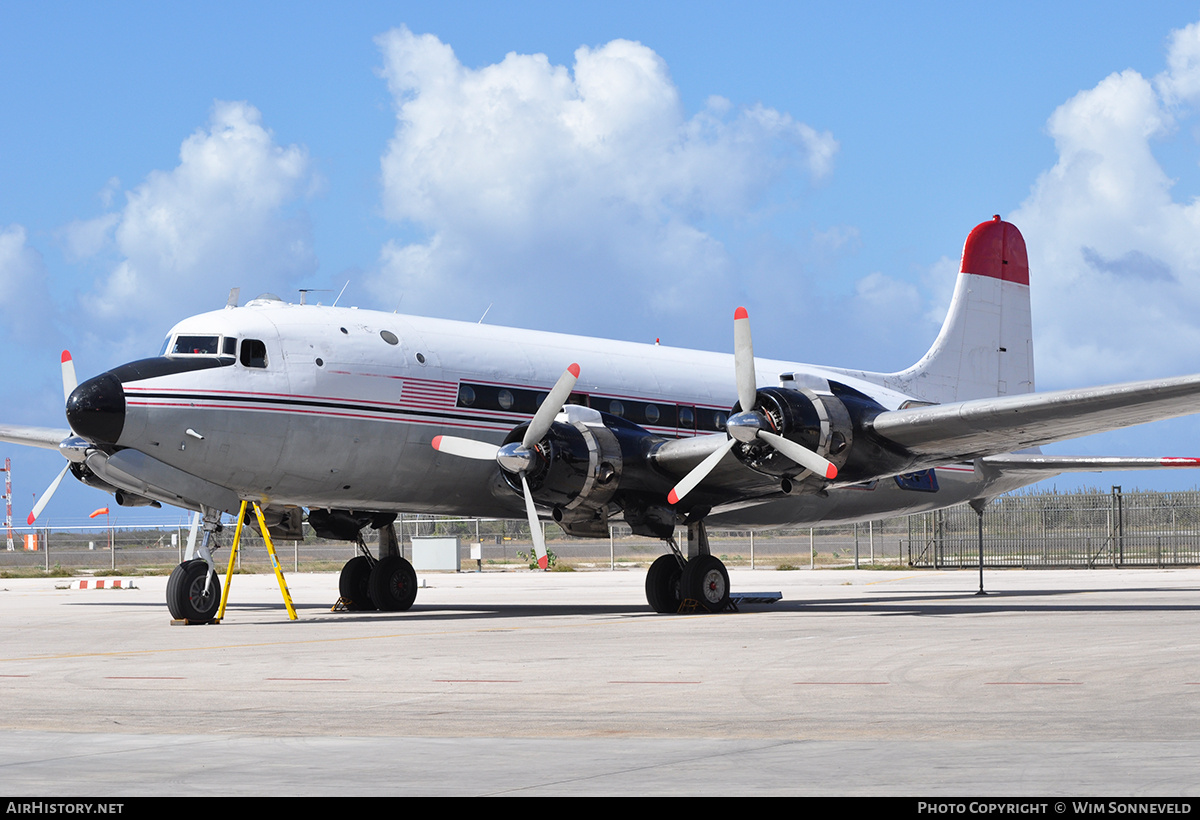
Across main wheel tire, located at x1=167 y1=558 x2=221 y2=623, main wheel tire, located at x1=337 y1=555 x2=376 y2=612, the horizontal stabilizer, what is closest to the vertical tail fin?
the horizontal stabilizer

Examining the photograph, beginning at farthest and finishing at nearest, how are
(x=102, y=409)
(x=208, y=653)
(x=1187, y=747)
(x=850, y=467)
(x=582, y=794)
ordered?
(x=850, y=467), (x=102, y=409), (x=208, y=653), (x=1187, y=747), (x=582, y=794)

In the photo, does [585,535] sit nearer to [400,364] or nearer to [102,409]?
[400,364]

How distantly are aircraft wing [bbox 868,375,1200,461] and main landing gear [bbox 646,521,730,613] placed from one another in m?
3.43

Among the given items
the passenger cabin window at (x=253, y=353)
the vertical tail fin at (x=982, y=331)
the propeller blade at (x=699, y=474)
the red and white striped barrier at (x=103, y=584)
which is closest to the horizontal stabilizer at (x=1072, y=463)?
the vertical tail fin at (x=982, y=331)

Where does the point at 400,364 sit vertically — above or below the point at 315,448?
above

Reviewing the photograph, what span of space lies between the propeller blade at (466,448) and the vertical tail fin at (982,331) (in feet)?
34.8

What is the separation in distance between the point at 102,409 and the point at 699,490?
341 inches

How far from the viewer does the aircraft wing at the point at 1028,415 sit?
57.1 ft

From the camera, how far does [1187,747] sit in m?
6.77

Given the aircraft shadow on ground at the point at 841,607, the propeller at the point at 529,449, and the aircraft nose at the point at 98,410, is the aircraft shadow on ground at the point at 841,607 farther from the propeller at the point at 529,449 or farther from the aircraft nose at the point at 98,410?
the aircraft nose at the point at 98,410

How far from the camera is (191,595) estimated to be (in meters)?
17.8

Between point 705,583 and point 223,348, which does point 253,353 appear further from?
point 705,583

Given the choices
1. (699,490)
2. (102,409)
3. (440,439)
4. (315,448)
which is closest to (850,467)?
(699,490)

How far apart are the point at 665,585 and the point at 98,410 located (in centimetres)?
872
